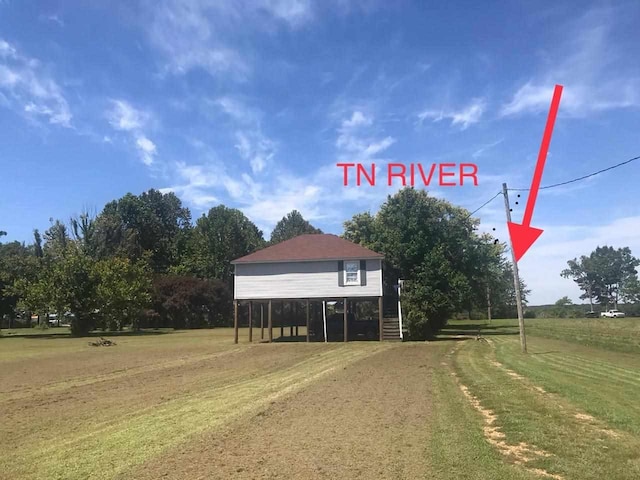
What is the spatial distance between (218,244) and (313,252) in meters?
44.5

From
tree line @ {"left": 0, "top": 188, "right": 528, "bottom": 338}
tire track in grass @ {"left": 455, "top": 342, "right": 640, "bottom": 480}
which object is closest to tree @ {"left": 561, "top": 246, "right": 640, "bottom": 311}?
tree line @ {"left": 0, "top": 188, "right": 528, "bottom": 338}

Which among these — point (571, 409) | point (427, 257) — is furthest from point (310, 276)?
point (571, 409)

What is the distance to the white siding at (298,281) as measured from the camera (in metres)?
32.7

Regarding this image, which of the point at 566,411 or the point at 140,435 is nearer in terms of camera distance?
the point at 140,435

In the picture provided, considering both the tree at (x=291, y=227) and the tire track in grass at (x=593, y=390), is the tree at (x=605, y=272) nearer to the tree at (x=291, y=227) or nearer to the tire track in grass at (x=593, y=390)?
the tree at (x=291, y=227)

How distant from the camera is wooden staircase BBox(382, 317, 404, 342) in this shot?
33156 millimetres

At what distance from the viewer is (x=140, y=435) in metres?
7.89

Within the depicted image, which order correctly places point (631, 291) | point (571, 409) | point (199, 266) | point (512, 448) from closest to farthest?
point (512, 448), point (571, 409), point (199, 266), point (631, 291)

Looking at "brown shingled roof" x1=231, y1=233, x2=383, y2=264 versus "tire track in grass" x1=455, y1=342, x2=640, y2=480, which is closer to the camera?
"tire track in grass" x1=455, y1=342, x2=640, y2=480

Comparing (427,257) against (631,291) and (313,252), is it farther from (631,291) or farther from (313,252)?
(631,291)

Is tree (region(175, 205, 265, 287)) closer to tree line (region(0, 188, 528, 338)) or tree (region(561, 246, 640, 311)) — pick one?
tree line (region(0, 188, 528, 338))

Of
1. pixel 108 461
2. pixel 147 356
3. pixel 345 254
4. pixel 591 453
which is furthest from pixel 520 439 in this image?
pixel 345 254

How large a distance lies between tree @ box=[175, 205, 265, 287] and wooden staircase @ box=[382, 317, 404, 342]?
4096 cm

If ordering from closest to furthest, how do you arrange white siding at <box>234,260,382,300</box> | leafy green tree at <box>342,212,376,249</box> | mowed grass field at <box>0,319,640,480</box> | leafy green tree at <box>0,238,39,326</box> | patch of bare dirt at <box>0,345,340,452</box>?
mowed grass field at <box>0,319,640,480</box>, patch of bare dirt at <box>0,345,340,452</box>, white siding at <box>234,260,382,300</box>, leafy green tree at <box>342,212,376,249</box>, leafy green tree at <box>0,238,39,326</box>
